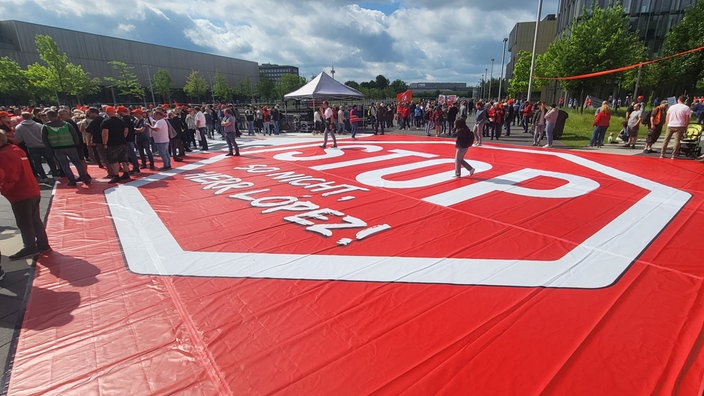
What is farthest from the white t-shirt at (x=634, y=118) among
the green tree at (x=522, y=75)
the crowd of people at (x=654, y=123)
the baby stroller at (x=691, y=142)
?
the green tree at (x=522, y=75)

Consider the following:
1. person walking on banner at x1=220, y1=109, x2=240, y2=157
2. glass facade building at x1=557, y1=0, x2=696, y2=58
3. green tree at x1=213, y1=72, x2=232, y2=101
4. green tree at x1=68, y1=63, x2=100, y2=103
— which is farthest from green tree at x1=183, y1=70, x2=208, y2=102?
glass facade building at x1=557, y1=0, x2=696, y2=58

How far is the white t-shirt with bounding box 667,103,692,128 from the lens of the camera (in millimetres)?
9234

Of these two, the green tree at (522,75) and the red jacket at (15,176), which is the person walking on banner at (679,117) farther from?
the green tree at (522,75)

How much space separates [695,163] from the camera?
31.1ft

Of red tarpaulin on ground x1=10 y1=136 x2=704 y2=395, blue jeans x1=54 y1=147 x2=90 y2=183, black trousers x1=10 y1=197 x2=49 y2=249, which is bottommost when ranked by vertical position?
red tarpaulin on ground x1=10 y1=136 x2=704 y2=395

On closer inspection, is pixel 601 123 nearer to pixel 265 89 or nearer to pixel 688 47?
pixel 688 47

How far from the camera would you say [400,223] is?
5.40m

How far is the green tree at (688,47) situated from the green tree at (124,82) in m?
64.9

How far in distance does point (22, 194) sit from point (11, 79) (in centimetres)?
4832

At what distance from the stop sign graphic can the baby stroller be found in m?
3.36

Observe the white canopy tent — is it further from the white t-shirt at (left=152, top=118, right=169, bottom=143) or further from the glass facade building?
the glass facade building

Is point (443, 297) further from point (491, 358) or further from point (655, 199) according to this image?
point (655, 199)

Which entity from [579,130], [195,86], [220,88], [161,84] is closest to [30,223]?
[579,130]

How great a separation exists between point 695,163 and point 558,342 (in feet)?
35.4
